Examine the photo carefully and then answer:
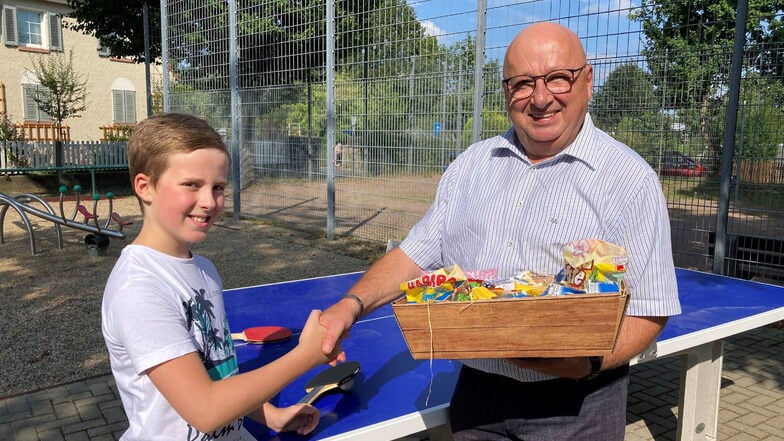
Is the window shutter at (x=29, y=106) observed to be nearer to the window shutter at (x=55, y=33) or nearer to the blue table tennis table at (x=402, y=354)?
the window shutter at (x=55, y=33)

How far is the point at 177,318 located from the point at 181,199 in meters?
0.30

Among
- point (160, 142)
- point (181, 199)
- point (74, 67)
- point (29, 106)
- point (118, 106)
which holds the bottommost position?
point (181, 199)

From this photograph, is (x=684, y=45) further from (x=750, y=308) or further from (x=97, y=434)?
(x=97, y=434)

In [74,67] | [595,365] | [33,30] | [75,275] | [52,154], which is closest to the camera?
[595,365]

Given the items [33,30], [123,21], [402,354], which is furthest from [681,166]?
[33,30]

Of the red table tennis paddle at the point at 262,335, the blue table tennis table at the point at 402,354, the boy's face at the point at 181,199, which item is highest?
the boy's face at the point at 181,199

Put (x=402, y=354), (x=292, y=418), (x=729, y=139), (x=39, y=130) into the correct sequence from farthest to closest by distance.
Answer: (x=39, y=130) < (x=729, y=139) < (x=402, y=354) < (x=292, y=418)

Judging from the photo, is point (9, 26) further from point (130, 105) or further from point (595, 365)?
point (595, 365)

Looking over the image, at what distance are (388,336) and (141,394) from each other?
166cm

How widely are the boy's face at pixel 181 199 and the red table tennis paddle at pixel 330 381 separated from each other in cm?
77

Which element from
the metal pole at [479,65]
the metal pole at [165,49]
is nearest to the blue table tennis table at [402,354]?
the metal pole at [479,65]

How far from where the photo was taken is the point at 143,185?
1619 millimetres

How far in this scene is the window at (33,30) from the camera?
25734mm

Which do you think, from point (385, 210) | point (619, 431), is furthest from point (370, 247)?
point (619, 431)
